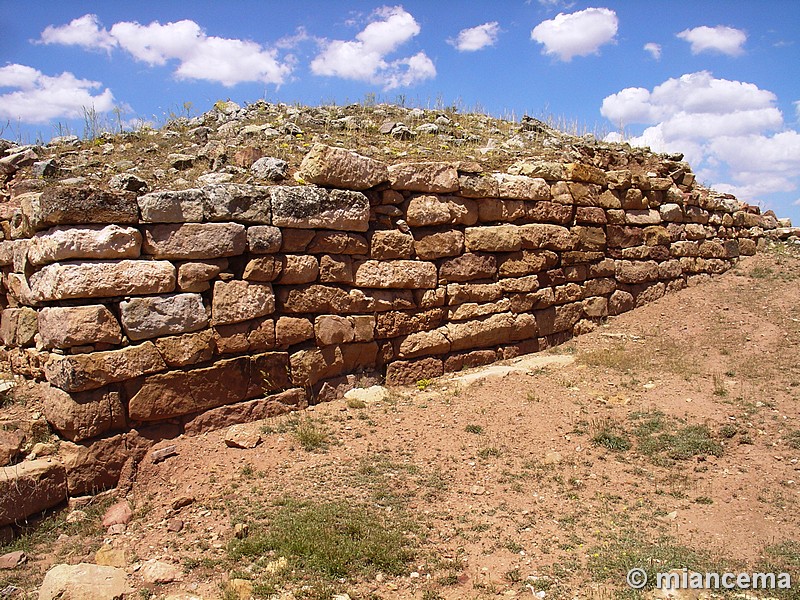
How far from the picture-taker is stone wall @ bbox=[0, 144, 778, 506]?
17.4 ft

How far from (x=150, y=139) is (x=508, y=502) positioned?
24.1 ft

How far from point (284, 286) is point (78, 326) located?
1.98 metres

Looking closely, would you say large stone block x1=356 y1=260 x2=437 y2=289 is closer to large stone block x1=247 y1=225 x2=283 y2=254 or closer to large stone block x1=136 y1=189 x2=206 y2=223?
large stone block x1=247 y1=225 x2=283 y2=254

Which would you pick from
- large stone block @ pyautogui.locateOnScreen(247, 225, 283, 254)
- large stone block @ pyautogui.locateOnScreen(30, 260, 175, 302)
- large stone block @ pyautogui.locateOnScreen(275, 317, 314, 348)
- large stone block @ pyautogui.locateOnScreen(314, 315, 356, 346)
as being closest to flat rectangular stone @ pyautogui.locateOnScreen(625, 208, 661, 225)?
large stone block @ pyautogui.locateOnScreen(314, 315, 356, 346)

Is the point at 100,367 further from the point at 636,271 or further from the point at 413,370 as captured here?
the point at 636,271

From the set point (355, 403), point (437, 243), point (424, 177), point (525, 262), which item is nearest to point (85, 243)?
point (355, 403)

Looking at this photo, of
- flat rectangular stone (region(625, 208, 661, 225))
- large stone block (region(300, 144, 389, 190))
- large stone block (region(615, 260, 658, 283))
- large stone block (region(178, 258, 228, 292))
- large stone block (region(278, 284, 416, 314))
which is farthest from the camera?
flat rectangular stone (region(625, 208, 661, 225))

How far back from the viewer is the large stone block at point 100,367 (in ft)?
17.0

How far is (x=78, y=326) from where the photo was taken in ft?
17.0

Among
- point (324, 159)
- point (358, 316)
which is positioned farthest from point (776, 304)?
point (324, 159)

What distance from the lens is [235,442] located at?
5.70 metres

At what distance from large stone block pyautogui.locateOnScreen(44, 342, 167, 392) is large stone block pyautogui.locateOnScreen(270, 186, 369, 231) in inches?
69.7

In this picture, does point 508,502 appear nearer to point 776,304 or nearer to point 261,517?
point 261,517

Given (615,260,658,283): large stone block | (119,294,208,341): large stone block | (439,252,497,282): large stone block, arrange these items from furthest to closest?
1. (615,260,658,283): large stone block
2. (439,252,497,282): large stone block
3. (119,294,208,341): large stone block
